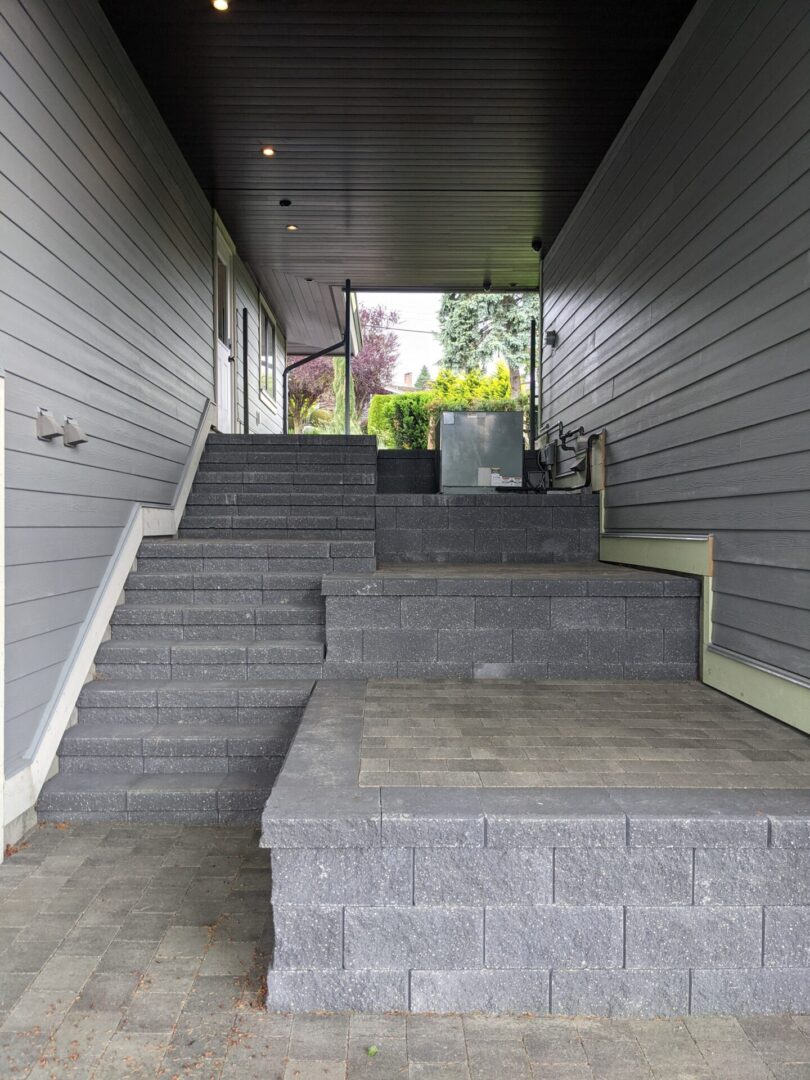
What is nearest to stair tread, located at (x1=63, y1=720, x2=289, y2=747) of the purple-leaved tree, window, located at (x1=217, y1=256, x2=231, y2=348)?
window, located at (x1=217, y1=256, x2=231, y2=348)

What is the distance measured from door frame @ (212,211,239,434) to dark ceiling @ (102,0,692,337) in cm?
18

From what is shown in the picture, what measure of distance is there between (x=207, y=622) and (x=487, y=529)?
2.12 meters

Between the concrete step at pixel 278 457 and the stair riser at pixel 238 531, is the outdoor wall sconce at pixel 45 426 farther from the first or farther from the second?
the concrete step at pixel 278 457

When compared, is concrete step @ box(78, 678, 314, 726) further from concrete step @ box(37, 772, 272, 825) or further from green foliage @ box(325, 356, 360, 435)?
green foliage @ box(325, 356, 360, 435)

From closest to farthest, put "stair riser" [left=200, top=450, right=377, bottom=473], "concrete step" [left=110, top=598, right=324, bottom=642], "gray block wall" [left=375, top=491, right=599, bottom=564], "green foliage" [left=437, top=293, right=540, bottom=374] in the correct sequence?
1. "concrete step" [left=110, top=598, right=324, bottom=642]
2. "gray block wall" [left=375, top=491, right=599, bottom=564]
3. "stair riser" [left=200, top=450, right=377, bottom=473]
4. "green foliage" [left=437, top=293, right=540, bottom=374]

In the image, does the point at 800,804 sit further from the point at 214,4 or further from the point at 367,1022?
the point at 214,4

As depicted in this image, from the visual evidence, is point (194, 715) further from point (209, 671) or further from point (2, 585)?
point (2, 585)

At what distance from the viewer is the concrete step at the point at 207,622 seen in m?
3.57

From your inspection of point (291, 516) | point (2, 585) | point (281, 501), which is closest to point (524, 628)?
point (2, 585)

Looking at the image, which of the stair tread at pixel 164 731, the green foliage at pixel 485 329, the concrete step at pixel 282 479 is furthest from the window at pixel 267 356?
the green foliage at pixel 485 329

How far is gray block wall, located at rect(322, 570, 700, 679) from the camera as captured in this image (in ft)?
10.9

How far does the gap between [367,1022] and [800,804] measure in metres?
1.22

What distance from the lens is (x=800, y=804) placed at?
182 cm

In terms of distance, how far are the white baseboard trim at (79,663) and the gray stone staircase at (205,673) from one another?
7 cm
